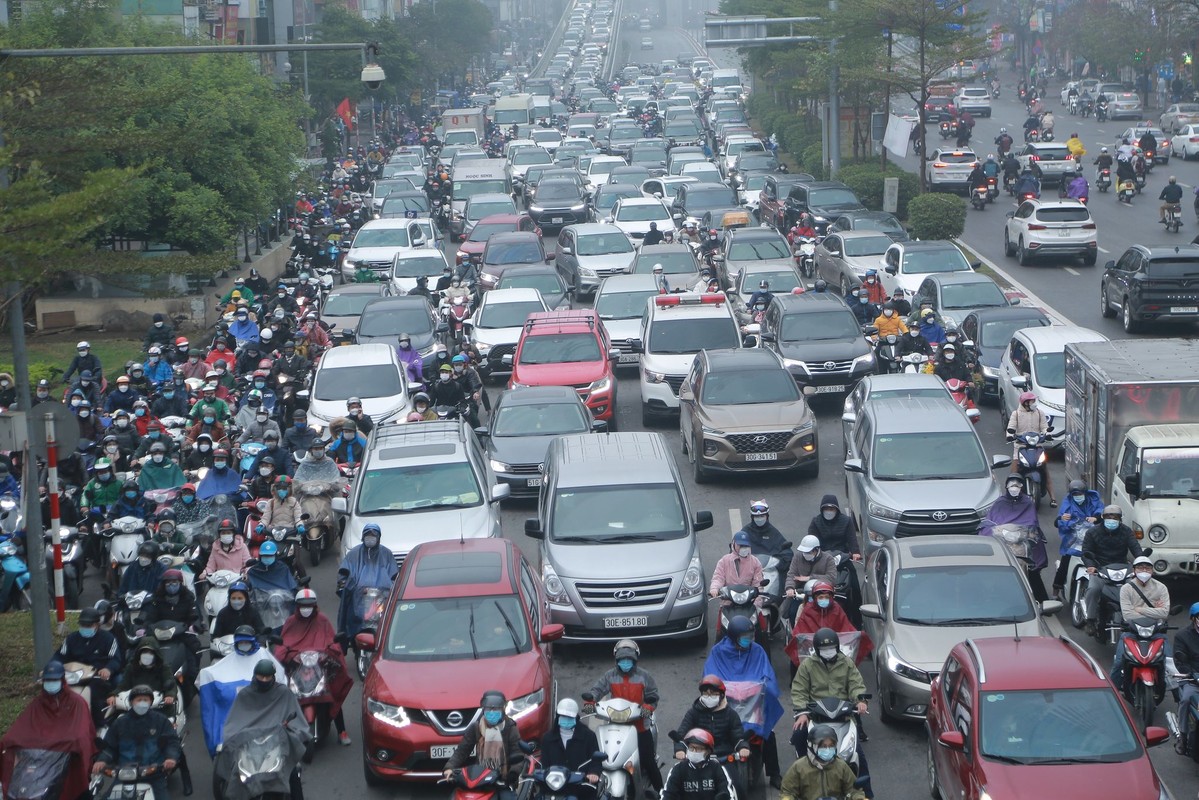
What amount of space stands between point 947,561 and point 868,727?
1.51 m

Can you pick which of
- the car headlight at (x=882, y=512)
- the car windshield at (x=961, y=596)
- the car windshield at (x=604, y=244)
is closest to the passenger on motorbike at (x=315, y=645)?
the car windshield at (x=961, y=596)

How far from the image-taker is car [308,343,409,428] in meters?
23.6

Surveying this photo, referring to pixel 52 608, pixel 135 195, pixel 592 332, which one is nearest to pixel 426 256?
pixel 135 195

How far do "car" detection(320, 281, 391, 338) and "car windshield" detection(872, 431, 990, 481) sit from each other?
44.8 feet

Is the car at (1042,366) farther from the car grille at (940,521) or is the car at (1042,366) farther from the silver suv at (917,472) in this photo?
the car grille at (940,521)

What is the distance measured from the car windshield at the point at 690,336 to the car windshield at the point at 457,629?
1249 centimetres

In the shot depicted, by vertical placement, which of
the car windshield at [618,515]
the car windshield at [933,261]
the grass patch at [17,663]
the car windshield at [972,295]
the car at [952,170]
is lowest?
the grass patch at [17,663]

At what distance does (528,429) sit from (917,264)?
1258cm

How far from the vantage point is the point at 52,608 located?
17781 mm

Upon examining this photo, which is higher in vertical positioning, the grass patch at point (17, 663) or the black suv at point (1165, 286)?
the black suv at point (1165, 286)

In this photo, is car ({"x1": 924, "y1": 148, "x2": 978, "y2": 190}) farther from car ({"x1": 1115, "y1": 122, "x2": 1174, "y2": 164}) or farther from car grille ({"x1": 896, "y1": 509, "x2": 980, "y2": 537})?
car grille ({"x1": 896, "y1": 509, "x2": 980, "y2": 537})

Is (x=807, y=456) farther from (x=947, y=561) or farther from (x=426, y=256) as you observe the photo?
(x=426, y=256)

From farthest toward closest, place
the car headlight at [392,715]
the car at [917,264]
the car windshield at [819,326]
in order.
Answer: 1. the car at [917,264]
2. the car windshield at [819,326]
3. the car headlight at [392,715]

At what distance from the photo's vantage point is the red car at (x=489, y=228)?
39.5 metres
